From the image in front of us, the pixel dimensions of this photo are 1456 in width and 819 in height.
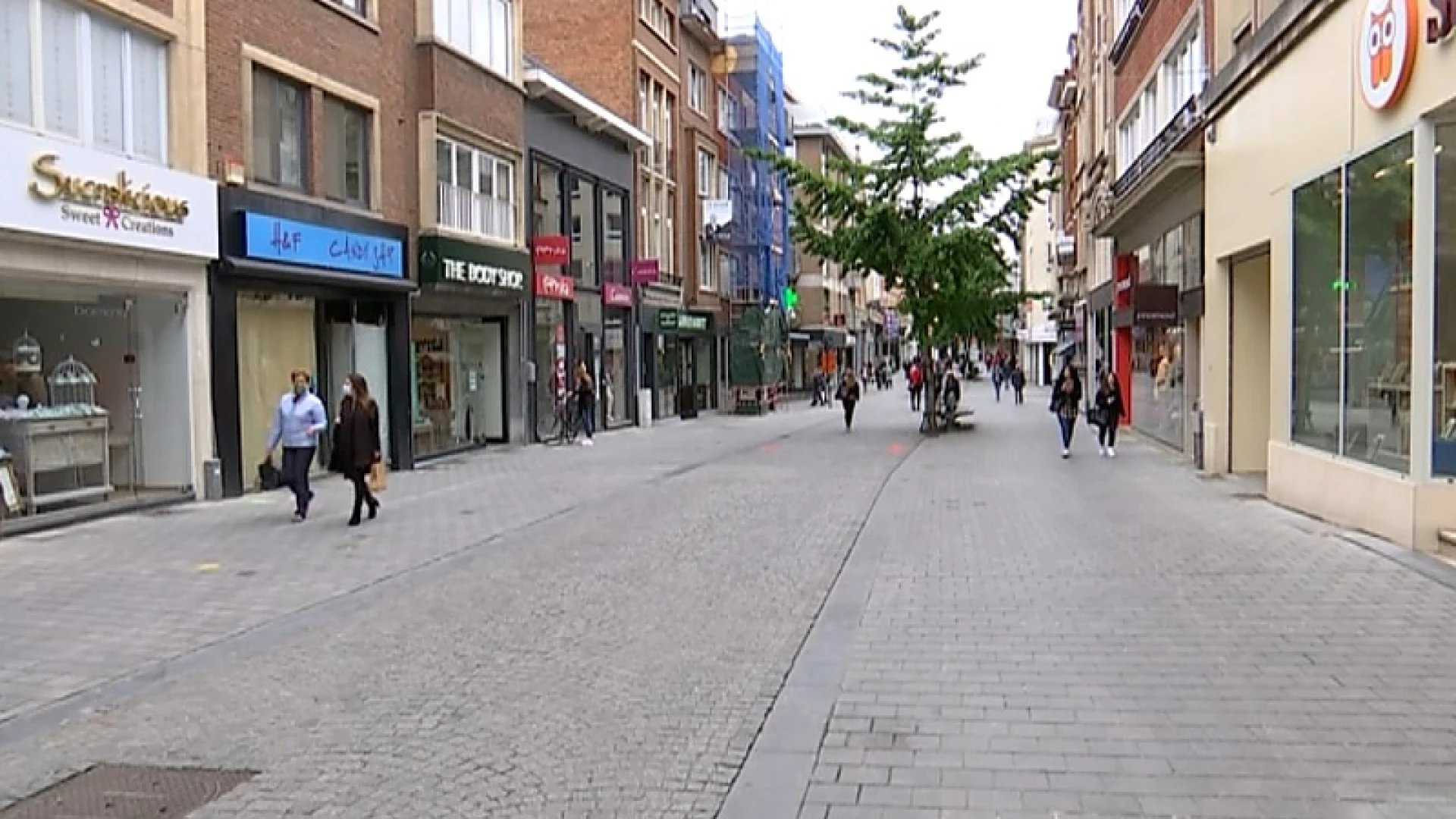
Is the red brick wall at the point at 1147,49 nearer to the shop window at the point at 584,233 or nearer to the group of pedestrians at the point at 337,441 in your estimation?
the shop window at the point at 584,233

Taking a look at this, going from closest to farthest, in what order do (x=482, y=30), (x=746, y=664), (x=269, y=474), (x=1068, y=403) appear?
(x=746, y=664), (x=269, y=474), (x=1068, y=403), (x=482, y=30)

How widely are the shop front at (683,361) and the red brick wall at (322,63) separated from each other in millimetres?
14335

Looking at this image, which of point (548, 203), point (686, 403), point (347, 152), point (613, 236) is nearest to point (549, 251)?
point (548, 203)

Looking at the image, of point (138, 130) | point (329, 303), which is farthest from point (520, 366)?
point (138, 130)

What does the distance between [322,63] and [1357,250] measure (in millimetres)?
13649

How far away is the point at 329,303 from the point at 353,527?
6.41 metres

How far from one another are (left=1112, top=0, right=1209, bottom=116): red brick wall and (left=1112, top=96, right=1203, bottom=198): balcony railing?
4.19ft

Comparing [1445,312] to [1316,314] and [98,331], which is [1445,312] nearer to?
[1316,314]

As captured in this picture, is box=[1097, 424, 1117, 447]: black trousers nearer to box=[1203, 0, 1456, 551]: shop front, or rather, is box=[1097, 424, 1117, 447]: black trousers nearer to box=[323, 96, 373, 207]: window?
box=[1203, 0, 1456, 551]: shop front

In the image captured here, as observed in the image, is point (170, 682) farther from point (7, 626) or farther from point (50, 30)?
point (50, 30)

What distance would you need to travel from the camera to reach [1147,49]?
25547mm

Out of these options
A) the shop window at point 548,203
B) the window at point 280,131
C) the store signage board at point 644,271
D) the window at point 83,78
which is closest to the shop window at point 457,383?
the shop window at point 548,203

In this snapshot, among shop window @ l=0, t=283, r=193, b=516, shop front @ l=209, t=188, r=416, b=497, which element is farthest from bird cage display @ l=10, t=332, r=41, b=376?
shop front @ l=209, t=188, r=416, b=497

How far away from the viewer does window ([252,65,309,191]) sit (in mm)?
16172
